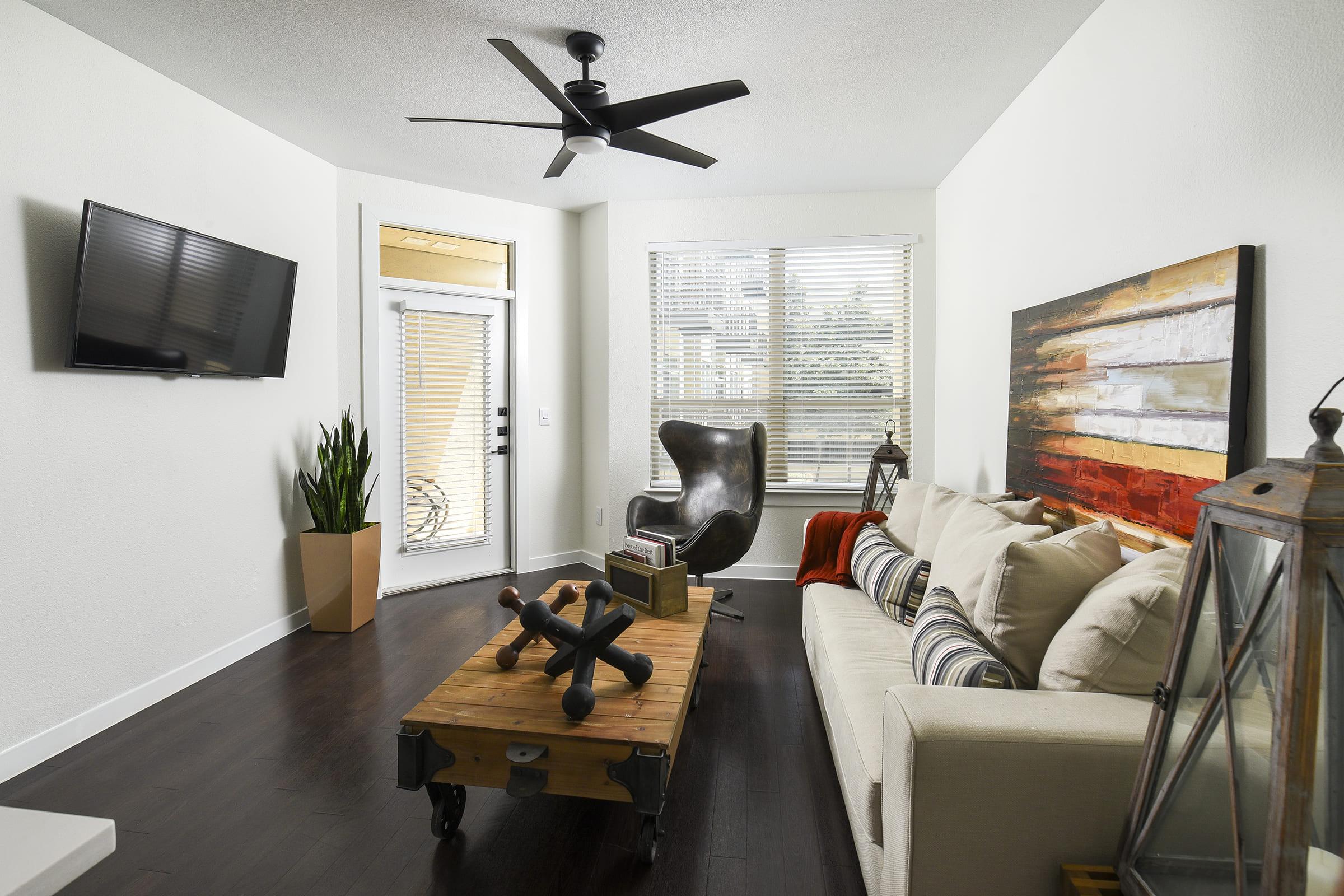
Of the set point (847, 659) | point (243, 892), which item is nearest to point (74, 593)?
point (243, 892)

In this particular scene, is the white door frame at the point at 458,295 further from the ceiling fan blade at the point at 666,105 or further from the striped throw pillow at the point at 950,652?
the striped throw pillow at the point at 950,652

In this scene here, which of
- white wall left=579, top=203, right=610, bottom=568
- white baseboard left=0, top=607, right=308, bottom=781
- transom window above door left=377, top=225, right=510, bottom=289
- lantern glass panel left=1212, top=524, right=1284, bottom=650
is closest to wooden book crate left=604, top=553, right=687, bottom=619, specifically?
lantern glass panel left=1212, top=524, right=1284, bottom=650

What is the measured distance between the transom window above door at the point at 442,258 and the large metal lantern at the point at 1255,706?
418 centimetres

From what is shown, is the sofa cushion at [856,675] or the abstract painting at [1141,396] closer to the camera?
the sofa cushion at [856,675]

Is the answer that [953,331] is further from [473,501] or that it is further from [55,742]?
[55,742]

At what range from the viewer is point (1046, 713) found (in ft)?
4.42

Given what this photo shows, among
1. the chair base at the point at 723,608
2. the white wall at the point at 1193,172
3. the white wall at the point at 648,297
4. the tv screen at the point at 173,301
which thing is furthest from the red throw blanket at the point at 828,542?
the tv screen at the point at 173,301

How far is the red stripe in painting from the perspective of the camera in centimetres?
185

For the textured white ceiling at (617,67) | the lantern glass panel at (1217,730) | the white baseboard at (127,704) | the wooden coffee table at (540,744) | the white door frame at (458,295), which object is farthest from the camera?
the white door frame at (458,295)

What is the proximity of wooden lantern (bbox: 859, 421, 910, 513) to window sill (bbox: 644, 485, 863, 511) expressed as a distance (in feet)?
0.36

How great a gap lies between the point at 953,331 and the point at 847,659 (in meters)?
2.53

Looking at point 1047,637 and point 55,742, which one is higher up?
point 1047,637

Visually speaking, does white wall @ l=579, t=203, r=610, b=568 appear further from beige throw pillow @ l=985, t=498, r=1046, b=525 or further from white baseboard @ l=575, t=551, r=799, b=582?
beige throw pillow @ l=985, t=498, r=1046, b=525

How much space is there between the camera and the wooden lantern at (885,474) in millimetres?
3986
